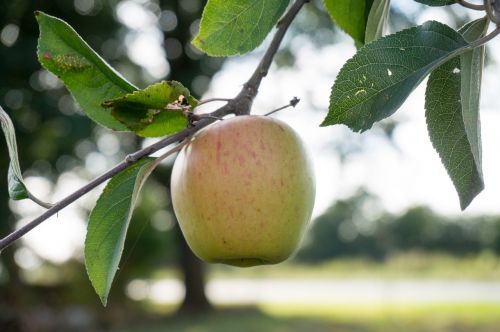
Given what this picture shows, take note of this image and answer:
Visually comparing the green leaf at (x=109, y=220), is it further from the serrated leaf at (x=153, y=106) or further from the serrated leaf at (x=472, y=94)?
the serrated leaf at (x=472, y=94)

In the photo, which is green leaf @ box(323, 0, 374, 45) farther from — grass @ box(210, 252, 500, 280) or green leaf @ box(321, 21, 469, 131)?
grass @ box(210, 252, 500, 280)

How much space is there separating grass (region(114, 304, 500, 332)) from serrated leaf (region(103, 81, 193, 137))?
21.2ft

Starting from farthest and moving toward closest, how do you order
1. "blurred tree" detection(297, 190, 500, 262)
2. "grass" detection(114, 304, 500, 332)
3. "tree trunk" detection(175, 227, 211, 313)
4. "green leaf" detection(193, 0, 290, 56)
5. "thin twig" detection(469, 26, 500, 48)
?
"tree trunk" detection(175, 227, 211, 313) < "grass" detection(114, 304, 500, 332) < "blurred tree" detection(297, 190, 500, 262) < "green leaf" detection(193, 0, 290, 56) < "thin twig" detection(469, 26, 500, 48)

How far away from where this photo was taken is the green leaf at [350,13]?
584 millimetres

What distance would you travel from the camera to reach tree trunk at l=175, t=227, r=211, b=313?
856 centimetres

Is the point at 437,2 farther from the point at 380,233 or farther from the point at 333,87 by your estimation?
the point at 380,233

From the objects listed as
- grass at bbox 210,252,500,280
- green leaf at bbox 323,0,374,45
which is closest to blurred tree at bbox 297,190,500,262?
grass at bbox 210,252,500,280

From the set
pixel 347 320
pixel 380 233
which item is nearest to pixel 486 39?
pixel 347 320

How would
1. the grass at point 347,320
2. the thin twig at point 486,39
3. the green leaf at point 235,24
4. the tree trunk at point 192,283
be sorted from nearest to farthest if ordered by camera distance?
the thin twig at point 486,39 < the green leaf at point 235,24 < the grass at point 347,320 < the tree trunk at point 192,283

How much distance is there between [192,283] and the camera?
863cm

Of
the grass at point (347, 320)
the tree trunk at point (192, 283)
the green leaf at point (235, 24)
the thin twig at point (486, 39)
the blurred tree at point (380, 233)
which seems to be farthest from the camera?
the tree trunk at point (192, 283)

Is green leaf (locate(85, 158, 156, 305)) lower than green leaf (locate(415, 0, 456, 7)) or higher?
lower

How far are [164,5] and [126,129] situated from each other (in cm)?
782

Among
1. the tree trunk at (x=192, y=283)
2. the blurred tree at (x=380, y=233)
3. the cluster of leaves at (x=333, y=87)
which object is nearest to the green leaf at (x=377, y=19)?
the cluster of leaves at (x=333, y=87)
